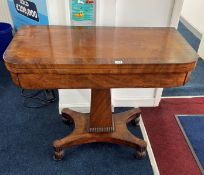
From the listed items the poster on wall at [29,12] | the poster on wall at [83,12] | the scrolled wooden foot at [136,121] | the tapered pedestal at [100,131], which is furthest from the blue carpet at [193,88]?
the poster on wall at [29,12]

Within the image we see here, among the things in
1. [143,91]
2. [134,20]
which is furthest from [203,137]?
[134,20]

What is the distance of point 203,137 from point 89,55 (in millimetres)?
976

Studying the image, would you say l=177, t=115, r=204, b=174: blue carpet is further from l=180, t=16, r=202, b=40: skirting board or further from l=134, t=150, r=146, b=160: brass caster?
l=180, t=16, r=202, b=40: skirting board

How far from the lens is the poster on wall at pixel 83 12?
1187 mm

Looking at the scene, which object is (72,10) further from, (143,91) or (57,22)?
(143,91)

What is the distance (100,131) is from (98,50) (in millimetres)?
534

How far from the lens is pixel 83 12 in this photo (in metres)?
1.22

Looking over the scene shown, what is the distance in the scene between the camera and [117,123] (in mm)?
1358

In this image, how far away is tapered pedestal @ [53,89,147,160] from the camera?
119 cm

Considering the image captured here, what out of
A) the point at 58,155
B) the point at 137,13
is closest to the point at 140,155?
the point at 58,155

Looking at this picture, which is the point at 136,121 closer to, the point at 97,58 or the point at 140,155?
the point at 140,155

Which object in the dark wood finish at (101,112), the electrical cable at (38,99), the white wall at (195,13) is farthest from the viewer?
the white wall at (195,13)

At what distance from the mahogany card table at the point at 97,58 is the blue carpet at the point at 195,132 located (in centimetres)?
62

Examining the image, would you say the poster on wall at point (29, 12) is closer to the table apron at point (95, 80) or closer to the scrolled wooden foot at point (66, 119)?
the scrolled wooden foot at point (66, 119)
